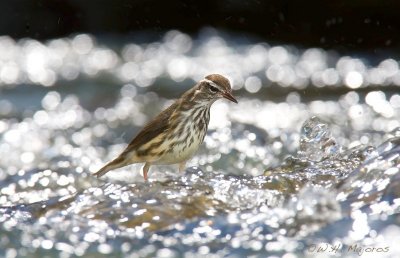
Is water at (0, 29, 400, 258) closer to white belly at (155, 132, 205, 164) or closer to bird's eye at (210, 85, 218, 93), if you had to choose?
white belly at (155, 132, 205, 164)

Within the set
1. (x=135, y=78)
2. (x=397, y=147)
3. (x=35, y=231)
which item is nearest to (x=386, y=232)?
(x=397, y=147)

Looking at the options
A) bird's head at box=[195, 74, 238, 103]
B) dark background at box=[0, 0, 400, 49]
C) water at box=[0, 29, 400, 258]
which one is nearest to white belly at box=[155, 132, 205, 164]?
water at box=[0, 29, 400, 258]

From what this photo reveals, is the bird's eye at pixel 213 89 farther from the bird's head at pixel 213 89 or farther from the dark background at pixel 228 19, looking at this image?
the dark background at pixel 228 19

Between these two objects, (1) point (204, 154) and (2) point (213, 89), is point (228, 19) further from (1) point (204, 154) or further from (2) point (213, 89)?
(2) point (213, 89)

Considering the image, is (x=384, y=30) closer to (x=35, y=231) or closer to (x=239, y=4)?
(x=239, y=4)

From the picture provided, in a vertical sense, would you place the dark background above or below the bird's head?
above

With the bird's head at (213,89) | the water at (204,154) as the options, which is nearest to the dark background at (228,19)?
the water at (204,154)
